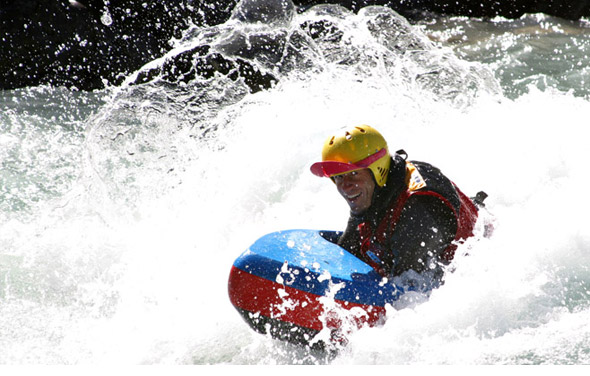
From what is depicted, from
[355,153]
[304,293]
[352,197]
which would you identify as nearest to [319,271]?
[304,293]

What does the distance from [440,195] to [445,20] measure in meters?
9.28

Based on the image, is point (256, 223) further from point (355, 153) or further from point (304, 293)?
point (355, 153)

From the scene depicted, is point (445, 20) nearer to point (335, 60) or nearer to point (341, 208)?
point (335, 60)

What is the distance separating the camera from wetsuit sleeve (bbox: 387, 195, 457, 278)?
319cm

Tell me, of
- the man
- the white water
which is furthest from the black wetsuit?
the white water

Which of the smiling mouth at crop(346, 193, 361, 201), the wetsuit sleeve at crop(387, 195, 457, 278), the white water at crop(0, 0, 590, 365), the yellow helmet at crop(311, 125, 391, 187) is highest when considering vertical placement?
the yellow helmet at crop(311, 125, 391, 187)

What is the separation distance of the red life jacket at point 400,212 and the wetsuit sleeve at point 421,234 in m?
0.04

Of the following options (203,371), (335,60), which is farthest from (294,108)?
(203,371)

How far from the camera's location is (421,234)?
10.4 ft

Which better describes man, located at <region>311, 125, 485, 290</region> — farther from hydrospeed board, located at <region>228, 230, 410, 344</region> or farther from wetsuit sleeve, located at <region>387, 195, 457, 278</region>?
hydrospeed board, located at <region>228, 230, 410, 344</region>

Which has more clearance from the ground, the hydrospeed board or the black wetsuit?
the black wetsuit

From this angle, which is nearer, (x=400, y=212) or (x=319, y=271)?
(x=400, y=212)

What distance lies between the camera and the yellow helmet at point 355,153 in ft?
10.9

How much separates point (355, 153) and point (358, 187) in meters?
0.21
